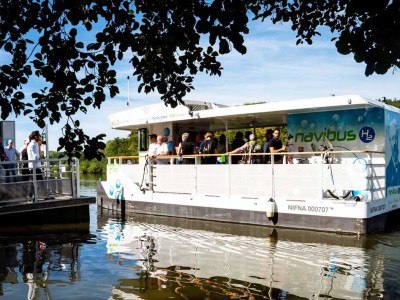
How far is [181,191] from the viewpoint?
50.2ft

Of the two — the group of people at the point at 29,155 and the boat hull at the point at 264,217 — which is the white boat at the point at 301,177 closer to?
the boat hull at the point at 264,217

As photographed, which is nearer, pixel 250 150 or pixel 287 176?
pixel 287 176

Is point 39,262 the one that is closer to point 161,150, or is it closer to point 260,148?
point 260,148

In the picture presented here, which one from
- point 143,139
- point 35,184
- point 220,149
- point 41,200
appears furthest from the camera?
point 143,139

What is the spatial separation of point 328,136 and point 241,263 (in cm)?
654

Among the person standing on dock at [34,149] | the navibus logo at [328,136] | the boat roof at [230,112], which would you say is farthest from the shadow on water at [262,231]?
the boat roof at [230,112]

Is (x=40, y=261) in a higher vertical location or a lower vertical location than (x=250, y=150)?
lower

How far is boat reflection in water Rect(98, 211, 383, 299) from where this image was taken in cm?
698

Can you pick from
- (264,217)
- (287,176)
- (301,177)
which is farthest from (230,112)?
(264,217)

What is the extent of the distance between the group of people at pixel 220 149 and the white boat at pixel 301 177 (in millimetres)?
453

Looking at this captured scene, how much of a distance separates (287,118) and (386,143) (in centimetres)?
308

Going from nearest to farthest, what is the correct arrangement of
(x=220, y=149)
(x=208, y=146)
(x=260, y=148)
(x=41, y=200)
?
(x=41, y=200)
(x=260, y=148)
(x=208, y=146)
(x=220, y=149)

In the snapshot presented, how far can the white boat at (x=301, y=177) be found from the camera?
11789 millimetres

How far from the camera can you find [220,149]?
15.5 metres
